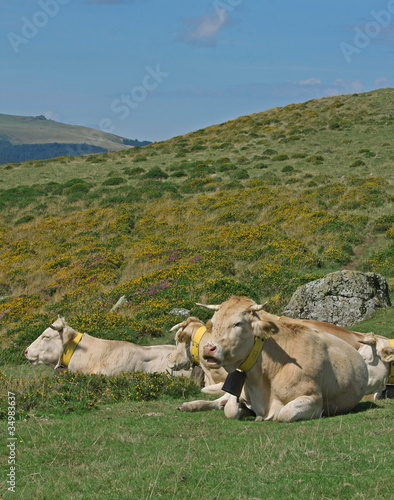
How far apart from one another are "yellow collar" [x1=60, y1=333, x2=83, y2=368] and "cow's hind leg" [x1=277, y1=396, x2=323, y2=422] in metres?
5.47

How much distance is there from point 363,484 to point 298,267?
15865 millimetres

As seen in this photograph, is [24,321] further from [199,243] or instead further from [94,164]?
[94,164]

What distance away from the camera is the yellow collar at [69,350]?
37.7 ft

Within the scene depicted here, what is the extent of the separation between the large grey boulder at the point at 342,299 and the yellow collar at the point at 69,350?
20.7 ft

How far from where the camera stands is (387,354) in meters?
8.93

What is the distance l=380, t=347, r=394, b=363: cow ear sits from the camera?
879cm

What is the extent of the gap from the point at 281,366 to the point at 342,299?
8.24 metres

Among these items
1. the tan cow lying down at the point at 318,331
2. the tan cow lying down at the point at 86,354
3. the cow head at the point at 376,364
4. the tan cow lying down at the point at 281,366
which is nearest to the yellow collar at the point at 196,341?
the tan cow lying down at the point at 318,331

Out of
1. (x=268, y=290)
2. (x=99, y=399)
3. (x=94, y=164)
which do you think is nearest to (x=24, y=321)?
(x=268, y=290)

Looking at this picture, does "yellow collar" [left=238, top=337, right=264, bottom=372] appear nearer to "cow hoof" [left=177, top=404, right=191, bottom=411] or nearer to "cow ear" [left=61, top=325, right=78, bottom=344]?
"cow hoof" [left=177, top=404, right=191, bottom=411]

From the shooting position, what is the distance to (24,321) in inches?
742

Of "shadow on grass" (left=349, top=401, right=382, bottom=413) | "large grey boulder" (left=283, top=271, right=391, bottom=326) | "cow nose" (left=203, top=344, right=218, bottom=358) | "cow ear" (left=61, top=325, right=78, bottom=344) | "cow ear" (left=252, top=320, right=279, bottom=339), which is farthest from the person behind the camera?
"large grey boulder" (left=283, top=271, right=391, bottom=326)

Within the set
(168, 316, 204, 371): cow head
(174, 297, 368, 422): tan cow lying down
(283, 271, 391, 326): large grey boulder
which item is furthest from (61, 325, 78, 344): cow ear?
(283, 271, 391, 326): large grey boulder

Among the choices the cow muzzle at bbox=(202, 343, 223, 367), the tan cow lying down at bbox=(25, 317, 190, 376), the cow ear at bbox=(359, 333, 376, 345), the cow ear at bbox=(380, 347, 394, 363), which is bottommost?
the tan cow lying down at bbox=(25, 317, 190, 376)
